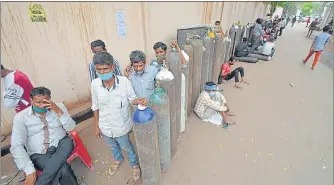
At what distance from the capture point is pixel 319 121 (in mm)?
3963

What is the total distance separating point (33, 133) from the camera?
2141mm

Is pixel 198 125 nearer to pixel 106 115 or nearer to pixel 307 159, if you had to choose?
pixel 307 159

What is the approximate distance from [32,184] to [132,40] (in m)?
4.02

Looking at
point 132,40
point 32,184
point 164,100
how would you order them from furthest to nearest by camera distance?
point 132,40 → point 164,100 → point 32,184

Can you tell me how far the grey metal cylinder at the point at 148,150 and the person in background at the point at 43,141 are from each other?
2.95 feet

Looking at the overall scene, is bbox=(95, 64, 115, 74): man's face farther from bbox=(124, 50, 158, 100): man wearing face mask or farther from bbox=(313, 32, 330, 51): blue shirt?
bbox=(313, 32, 330, 51): blue shirt

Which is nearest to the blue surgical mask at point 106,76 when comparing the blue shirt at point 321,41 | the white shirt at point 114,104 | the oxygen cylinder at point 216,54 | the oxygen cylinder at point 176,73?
the white shirt at point 114,104

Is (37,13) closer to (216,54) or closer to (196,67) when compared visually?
(196,67)

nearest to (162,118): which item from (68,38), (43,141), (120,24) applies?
(43,141)

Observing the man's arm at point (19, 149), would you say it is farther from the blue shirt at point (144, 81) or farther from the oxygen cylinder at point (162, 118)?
the oxygen cylinder at point (162, 118)

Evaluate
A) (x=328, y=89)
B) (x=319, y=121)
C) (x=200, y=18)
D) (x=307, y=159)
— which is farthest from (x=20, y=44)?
(x=328, y=89)

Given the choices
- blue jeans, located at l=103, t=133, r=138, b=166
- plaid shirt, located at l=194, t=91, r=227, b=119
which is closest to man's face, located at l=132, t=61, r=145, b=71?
blue jeans, located at l=103, t=133, r=138, b=166

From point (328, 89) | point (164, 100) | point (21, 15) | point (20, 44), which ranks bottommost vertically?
point (328, 89)

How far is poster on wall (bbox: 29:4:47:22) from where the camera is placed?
3.20 metres
